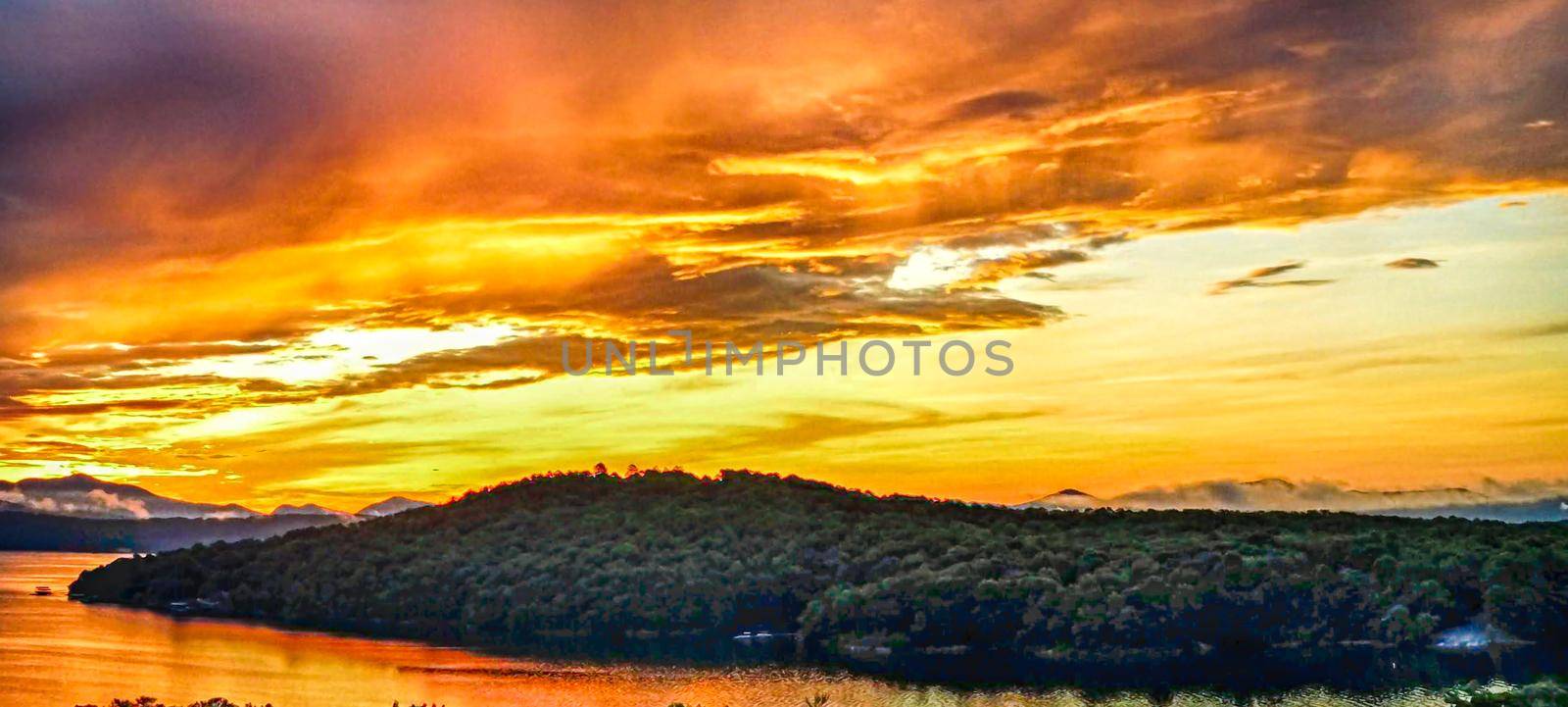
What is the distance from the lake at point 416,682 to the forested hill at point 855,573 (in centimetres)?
1489

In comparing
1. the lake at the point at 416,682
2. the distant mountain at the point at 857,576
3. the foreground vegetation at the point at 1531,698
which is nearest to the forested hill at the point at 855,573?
the distant mountain at the point at 857,576

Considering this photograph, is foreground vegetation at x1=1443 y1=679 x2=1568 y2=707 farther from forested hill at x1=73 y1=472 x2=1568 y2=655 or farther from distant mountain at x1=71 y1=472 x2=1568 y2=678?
forested hill at x1=73 y1=472 x2=1568 y2=655

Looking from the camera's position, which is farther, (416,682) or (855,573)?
(855,573)

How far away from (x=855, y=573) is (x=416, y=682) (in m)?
42.4

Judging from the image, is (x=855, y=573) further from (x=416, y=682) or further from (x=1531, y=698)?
(x=1531, y=698)

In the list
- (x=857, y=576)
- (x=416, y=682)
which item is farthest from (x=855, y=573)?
(x=416, y=682)

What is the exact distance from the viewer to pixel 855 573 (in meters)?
104

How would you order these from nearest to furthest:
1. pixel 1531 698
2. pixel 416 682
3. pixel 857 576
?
pixel 1531 698 < pixel 416 682 < pixel 857 576

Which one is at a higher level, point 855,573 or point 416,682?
point 855,573

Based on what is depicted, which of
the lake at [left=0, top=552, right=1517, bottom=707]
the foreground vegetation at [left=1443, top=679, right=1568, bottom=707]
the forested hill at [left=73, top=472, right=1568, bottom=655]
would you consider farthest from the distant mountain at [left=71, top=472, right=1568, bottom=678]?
the foreground vegetation at [left=1443, top=679, right=1568, bottom=707]

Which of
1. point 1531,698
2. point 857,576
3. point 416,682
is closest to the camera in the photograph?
point 1531,698

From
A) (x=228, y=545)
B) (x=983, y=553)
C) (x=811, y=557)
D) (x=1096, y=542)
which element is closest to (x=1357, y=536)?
(x=1096, y=542)

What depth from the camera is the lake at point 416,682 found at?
60.9m

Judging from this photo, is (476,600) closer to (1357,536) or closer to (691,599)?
(691,599)
